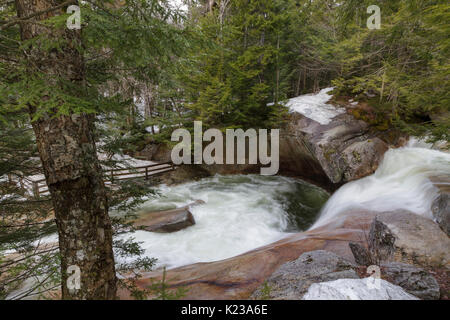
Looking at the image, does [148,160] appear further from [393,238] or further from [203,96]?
[393,238]

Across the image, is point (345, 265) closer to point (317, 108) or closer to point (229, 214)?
point (229, 214)

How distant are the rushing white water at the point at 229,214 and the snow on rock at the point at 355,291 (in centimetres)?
398

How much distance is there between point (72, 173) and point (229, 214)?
7.25 m

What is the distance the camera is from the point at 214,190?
11.8m

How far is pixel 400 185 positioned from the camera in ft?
22.6
